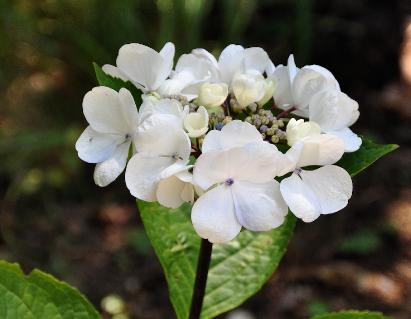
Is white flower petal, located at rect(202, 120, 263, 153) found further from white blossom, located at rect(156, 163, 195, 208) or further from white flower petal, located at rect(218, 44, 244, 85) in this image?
white flower petal, located at rect(218, 44, 244, 85)

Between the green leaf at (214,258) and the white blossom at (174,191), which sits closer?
the white blossom at (174,191)

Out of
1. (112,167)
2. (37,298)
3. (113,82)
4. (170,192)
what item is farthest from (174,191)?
(37,298)

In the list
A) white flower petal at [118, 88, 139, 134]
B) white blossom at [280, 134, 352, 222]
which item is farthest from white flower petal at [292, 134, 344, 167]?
white flower petal at [118, 88, 139, 134]

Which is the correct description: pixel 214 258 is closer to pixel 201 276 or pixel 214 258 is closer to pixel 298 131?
pixel 201 276

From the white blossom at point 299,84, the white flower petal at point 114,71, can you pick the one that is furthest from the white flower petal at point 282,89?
the white flower petal at point 114,71

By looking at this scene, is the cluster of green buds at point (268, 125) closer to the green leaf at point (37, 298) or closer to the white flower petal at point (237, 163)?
the white flower petal at point (237, 163)
